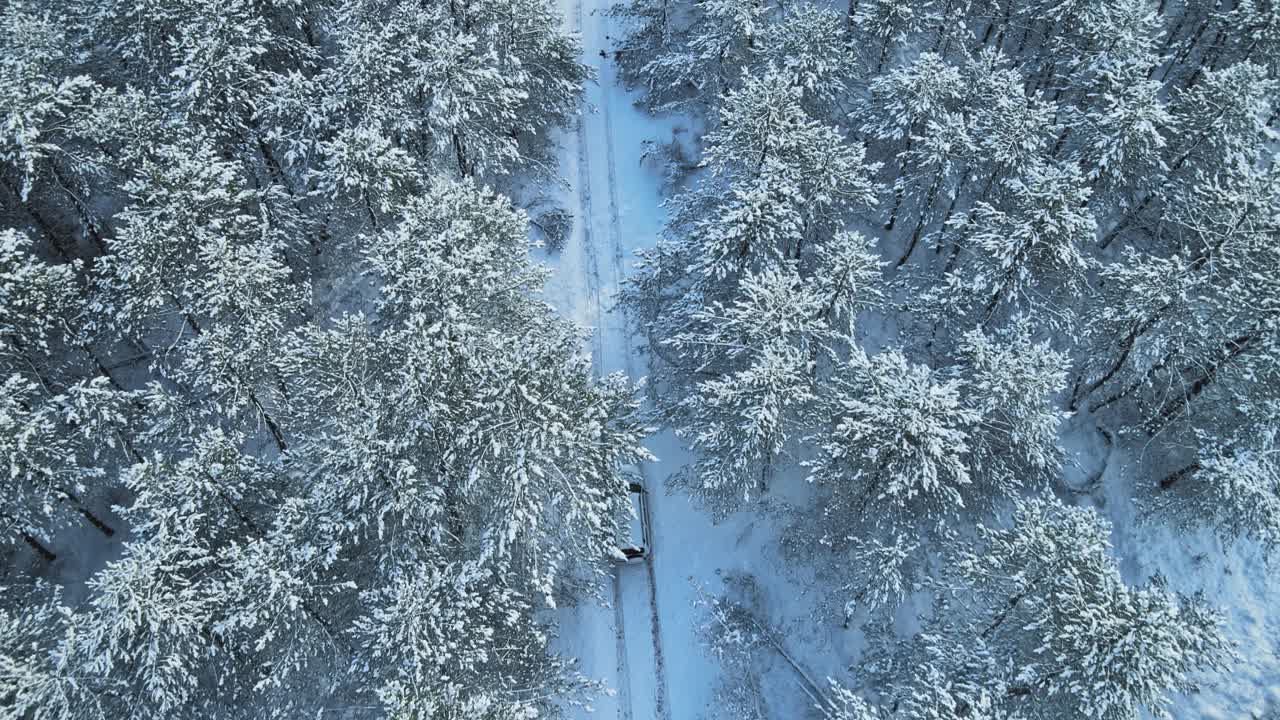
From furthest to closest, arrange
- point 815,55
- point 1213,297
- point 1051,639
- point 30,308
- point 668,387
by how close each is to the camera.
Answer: point 668,387
point 815,55
point 30,308
point 1213,297
point 1051,639

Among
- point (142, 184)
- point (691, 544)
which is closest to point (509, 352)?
point (691, 544)

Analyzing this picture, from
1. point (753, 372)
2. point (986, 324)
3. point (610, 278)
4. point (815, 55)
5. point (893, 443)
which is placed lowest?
point (610, 278)

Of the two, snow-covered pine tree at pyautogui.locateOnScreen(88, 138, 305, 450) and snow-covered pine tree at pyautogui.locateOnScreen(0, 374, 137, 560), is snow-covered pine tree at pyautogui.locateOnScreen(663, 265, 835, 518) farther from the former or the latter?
snow-covered pine tree at pyautogui.locateOnScreen(0, 374, 137, 560)

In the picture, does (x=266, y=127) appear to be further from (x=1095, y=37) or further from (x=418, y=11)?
(x=1095, y=37)

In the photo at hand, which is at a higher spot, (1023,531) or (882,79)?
(882,79)

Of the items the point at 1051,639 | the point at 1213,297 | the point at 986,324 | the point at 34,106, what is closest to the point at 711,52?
the point at 986,324

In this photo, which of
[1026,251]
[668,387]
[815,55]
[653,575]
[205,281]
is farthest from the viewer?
[668,387]

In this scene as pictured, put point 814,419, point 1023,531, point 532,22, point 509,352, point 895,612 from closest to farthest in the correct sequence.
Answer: point 1023,531 → point 509,352 → point 814,419 → point 895,612 → point 532,22

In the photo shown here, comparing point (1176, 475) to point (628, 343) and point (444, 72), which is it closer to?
point (628, 343)
